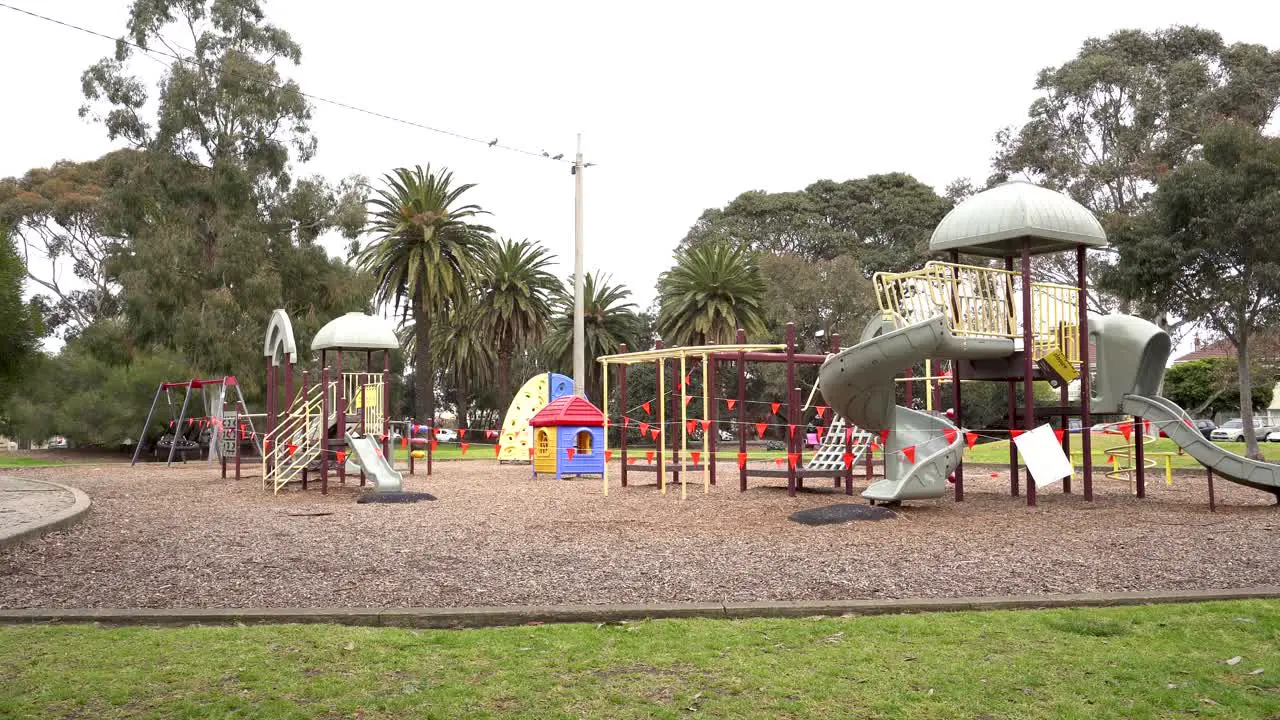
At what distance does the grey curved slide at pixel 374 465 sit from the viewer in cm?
1814

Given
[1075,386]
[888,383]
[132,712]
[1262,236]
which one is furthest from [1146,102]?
[132,712]

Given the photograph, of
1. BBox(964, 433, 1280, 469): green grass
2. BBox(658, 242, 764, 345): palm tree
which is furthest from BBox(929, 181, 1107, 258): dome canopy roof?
BBox(658, 242, 764, 345): palm tree

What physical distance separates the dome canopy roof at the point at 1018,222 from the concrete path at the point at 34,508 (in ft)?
39.7

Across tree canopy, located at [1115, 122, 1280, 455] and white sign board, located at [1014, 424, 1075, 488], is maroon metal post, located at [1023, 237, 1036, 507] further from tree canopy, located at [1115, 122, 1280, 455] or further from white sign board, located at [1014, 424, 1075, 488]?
tree canopy, located at [1115, 122, 1280, 455]

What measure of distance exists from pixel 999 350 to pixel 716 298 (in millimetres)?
31661

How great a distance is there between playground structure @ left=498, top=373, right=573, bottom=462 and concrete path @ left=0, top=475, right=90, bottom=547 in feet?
42.0

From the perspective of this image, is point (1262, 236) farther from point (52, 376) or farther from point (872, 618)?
point (52, 376)

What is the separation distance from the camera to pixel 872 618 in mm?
6977

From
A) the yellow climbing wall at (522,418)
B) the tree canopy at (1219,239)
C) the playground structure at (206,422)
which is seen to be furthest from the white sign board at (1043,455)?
the yellow climbing wall at (522,418)

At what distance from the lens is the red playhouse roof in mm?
22953

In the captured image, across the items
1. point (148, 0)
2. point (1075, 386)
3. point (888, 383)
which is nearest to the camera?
point (888, 383)

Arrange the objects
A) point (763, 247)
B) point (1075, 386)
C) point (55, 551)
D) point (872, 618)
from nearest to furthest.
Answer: point (872, 618) → point (55, 551) → point (1075, 386) → point (763, 247)

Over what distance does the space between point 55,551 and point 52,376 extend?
31423 mm

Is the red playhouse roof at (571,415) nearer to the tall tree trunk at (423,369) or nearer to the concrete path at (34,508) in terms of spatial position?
the concrete path at (34,508)
